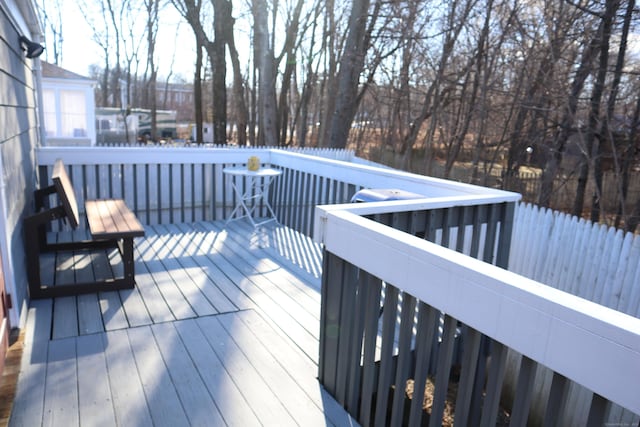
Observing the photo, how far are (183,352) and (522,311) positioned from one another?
1931 mm

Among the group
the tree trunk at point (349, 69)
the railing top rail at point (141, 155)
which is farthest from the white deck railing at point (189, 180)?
the tree trunk at point (349, 69)

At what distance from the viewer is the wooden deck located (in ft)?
6.96

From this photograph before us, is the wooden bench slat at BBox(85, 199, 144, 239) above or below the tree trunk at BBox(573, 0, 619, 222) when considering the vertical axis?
below

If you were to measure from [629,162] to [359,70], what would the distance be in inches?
245

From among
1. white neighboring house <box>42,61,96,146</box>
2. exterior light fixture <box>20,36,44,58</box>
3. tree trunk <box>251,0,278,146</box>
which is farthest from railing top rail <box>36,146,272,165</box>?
white neighboring house <box>42,61,96,146</box>

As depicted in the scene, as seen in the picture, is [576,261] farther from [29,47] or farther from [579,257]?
[29,47]

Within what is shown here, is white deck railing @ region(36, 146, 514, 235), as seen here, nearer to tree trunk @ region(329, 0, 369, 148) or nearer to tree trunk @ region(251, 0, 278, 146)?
tree trunk @ region(329, 0, 369, 148)

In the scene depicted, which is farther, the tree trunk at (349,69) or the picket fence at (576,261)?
the tree trunk at (349,69)

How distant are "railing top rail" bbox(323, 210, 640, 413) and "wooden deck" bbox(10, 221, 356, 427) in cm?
86


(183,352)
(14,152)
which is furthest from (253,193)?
(183,352)

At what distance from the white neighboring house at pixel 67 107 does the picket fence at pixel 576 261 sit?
11.7 m

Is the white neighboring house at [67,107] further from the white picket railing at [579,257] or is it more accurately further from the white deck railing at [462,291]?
the white picket railing at [579,257]

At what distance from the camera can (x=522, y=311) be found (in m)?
1.30

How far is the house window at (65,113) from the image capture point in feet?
42.0
